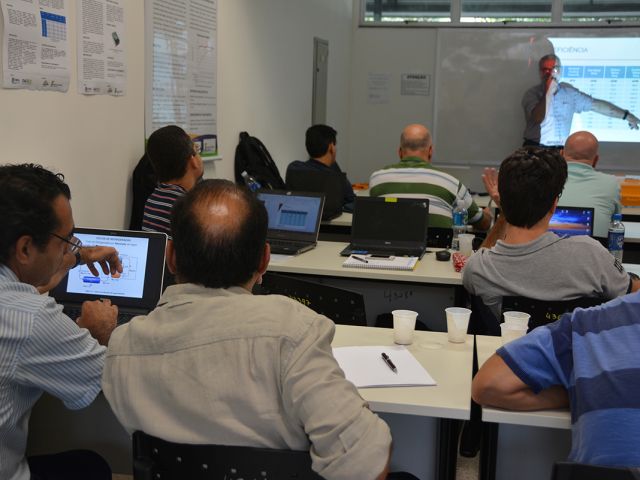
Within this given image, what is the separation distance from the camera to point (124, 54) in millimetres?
3625

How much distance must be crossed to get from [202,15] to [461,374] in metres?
3.21

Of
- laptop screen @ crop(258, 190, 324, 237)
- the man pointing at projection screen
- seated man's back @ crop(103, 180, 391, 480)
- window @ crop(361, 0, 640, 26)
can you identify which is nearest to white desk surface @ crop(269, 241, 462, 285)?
laptop screen @ crop(258, 190, 324, 237)

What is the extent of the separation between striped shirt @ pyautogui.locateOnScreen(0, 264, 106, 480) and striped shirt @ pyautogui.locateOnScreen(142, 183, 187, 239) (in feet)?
5.18

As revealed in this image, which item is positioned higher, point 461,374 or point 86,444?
point 461,374

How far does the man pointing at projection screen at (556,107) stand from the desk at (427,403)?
230 inches

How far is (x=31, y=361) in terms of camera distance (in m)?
1.56

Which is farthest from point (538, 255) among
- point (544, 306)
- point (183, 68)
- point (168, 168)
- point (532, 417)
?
point (183, 68)

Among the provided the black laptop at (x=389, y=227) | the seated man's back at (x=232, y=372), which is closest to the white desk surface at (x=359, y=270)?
the black laptop at (x=389, y=227)

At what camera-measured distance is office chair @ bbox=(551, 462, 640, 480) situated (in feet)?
3.85

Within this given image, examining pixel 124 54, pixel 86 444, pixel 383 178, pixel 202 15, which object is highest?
pixel 202 15

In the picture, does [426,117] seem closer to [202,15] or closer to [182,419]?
[202,15]

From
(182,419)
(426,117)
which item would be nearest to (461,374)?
(182,419)

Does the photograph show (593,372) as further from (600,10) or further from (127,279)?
(600,10)

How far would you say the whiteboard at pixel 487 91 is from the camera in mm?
7797
